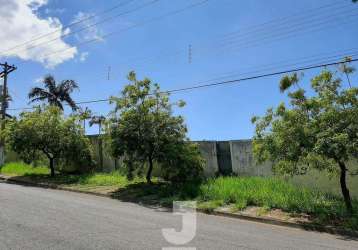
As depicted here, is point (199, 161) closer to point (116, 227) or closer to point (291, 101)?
point (291, 101)

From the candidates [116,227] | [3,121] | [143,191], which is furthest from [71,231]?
[3,121]

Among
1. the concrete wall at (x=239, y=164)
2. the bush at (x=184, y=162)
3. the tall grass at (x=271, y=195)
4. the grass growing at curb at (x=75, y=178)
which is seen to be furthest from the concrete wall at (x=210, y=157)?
the grass growing at curb at (x=75, y=178)

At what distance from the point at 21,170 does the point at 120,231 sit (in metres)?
19.8

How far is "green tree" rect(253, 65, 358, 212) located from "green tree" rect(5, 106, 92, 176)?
12.9m

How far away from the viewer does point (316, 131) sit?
1117 cm

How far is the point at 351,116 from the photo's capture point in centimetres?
1090

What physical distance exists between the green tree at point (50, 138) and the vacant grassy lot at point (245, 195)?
3.83 meters

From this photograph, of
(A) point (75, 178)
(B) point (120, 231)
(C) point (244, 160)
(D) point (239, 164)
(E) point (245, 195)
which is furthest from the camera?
(A) point (75, 178)

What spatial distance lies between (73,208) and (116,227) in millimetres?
3155

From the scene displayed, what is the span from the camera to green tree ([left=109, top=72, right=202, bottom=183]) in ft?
55.4

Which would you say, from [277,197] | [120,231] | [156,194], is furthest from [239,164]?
[120,231]

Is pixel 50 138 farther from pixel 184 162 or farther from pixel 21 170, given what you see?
pixel 184 162

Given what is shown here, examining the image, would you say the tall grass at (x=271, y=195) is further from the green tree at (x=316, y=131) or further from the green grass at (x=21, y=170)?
the green grass at (x=21, y=170)

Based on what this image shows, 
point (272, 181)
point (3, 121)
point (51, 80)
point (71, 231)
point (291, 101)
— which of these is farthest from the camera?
point (51, 80)
